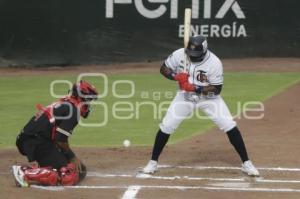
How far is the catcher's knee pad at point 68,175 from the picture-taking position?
27.9ft

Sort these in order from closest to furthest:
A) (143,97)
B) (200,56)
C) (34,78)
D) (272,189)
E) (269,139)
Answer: (272,189), (200,56), (269,139), (143,97), (34,78)

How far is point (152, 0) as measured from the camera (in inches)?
880

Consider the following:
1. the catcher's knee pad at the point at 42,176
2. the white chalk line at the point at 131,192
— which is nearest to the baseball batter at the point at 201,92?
the white chalk line at the point at 131,192

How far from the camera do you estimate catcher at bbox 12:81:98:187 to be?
841 cm

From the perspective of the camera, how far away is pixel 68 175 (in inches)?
336

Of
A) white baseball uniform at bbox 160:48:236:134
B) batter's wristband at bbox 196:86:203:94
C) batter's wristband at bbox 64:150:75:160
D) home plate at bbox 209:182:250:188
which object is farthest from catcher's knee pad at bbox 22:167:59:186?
batter's wristband at bbox 196:86:203:94

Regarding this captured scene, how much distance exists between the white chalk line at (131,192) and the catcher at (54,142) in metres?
0.72

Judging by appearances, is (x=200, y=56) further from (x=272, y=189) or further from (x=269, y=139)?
(x=269, y=139)

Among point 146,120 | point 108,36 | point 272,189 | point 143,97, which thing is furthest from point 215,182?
point 108,36

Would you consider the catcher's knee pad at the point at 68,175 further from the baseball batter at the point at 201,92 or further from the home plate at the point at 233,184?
the home plate at the point at 233,184

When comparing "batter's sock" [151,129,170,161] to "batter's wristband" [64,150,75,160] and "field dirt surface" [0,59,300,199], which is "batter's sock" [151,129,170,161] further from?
"batter's wristband" [64,150,75,160]

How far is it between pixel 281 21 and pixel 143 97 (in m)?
7.78

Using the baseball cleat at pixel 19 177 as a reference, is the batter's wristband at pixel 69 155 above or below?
above

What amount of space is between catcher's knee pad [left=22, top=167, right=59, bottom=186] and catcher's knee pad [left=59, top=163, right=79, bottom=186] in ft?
0.27
